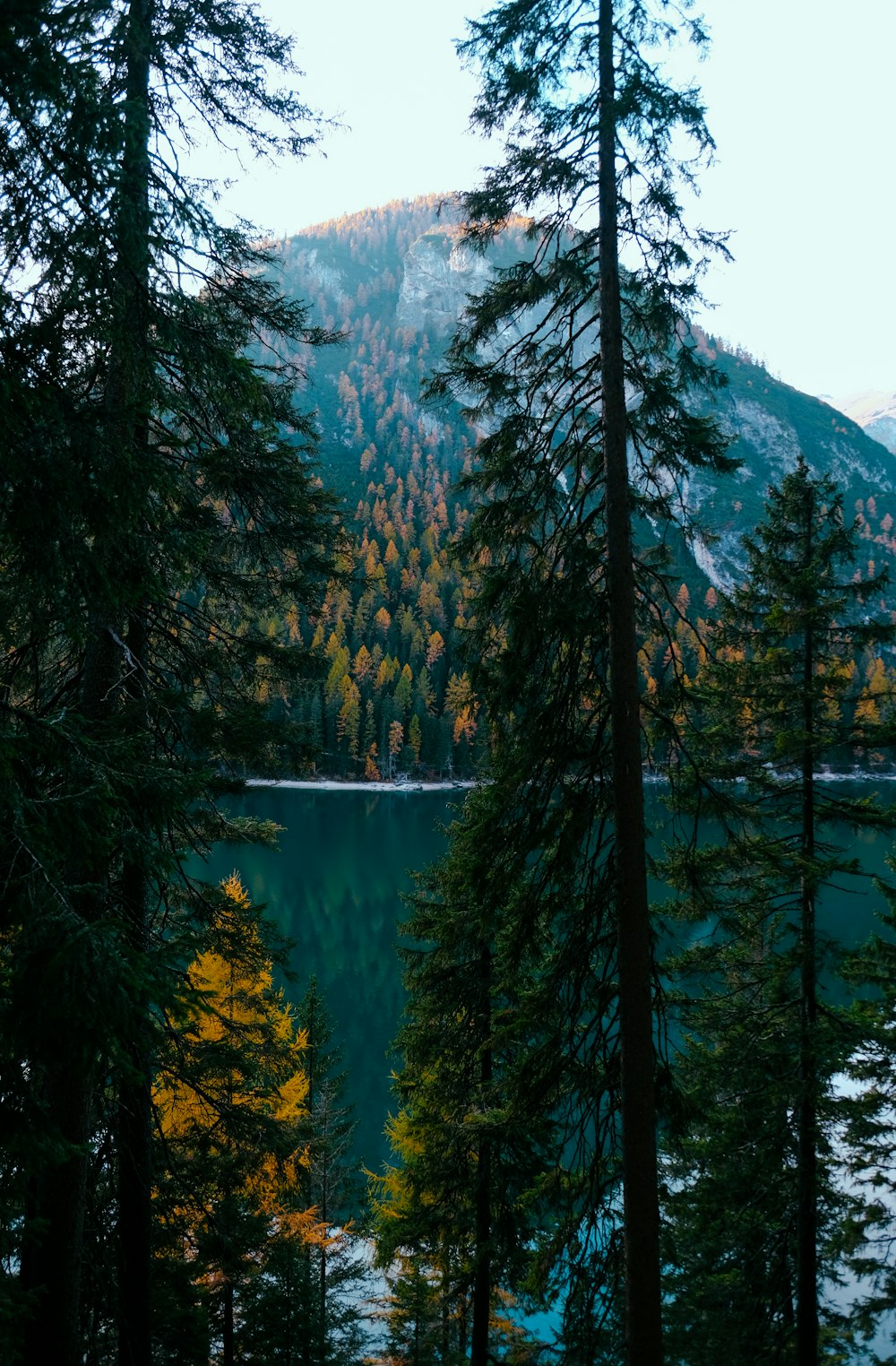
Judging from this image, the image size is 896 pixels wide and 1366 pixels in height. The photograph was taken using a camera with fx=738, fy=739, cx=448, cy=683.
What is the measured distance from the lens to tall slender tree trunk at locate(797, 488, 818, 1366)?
7512 millimetres

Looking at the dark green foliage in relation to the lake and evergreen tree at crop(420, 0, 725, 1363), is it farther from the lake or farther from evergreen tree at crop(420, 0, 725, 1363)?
the lake

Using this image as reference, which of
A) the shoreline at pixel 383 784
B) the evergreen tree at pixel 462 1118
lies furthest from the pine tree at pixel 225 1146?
the shoreline at pixel 383 784

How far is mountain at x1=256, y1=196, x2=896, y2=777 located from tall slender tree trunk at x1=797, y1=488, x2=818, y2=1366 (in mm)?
2268

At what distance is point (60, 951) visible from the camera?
2.42m

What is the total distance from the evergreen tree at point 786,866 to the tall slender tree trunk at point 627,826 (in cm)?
249

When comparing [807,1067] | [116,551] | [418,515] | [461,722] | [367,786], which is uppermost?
[418,515]

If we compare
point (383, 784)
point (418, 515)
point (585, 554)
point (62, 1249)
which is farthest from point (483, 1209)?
point (418, 515)

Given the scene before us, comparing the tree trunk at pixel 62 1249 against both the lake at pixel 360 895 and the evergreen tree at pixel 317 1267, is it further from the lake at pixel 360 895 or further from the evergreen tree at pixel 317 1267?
the lake at pixel 360 895

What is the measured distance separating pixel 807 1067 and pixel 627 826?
4.90 metres

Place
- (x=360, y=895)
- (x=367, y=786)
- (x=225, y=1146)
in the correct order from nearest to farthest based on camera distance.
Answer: (x=225, y=1146) → (x=360, y=895) → (x=367, y=786)

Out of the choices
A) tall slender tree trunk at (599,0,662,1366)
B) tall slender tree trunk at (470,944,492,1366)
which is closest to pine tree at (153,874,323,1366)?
tall slender tree trunk at (470,944,492,1366)

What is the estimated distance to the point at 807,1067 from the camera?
756 cm

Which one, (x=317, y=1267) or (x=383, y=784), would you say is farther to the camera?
(x=383, y=784)

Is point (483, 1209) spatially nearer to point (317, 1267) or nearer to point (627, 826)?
point (317, 1267)
